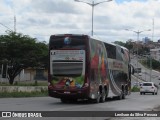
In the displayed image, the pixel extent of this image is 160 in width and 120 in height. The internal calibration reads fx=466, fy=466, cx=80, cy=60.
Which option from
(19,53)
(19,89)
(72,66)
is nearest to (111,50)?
(72,66)

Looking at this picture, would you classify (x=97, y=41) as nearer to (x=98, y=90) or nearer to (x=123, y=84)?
(x=98, y=90)

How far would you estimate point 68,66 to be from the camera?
27312 millimetres

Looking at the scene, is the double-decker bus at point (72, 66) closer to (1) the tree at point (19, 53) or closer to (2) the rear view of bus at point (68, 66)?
(2) the rear view of bus at point (68, 66)

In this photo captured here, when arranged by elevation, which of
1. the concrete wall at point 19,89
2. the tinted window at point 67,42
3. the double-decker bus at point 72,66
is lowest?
the concrete wall at point 19,89

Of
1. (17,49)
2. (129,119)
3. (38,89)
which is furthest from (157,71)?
(129,119)

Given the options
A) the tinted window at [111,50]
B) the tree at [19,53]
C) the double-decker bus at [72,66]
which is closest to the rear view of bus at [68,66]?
the double-decker bus at [72,66]

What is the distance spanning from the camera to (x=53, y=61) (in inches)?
1081

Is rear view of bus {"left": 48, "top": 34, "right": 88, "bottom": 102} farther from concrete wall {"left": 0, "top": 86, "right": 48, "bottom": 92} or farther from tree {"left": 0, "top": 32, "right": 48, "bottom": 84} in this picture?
tree {"left": 0, "top": 32, "right": 48, "bottom": 84}

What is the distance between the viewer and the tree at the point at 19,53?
62750 millimetres

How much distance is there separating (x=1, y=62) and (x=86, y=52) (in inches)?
1419

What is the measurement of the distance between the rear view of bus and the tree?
34.9m

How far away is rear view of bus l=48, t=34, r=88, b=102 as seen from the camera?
1067 inches

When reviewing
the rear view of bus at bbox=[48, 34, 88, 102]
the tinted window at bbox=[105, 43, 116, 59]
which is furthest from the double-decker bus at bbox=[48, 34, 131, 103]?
the tinted window at bbox=[105, 43, 116, 59]

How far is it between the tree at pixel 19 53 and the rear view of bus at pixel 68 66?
34889 millimetres
